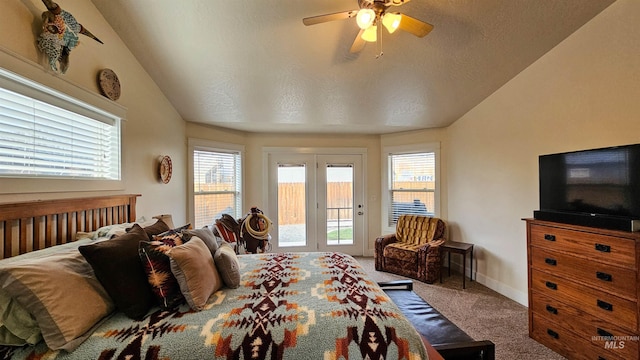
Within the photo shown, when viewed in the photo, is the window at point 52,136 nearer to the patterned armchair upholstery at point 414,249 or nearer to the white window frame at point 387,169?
the patterned armchair upholstery at point 414,249

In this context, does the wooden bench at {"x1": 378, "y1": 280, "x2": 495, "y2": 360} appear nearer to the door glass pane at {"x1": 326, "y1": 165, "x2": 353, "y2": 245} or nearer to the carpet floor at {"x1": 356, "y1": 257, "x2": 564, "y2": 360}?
the carpet floor at {"x1": 356, "y1": 257, "x2": 564, "y2": 360}

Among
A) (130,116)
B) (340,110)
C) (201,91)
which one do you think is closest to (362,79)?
(340,110)

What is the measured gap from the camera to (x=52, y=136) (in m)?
1.71

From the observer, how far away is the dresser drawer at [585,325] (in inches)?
66.7

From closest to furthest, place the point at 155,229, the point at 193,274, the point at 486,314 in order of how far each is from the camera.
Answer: the point at 193,274, the point at 155,229, the point at 486,314

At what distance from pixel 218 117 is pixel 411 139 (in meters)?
3.21

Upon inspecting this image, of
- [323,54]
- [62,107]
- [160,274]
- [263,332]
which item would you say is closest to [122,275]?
[160,274]

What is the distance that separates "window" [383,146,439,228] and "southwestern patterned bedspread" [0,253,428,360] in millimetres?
3372

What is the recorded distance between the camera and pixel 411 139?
4.63m

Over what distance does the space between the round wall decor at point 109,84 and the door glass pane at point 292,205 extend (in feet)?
9.28

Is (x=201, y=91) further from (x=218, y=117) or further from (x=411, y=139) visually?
(x=411, y=139)

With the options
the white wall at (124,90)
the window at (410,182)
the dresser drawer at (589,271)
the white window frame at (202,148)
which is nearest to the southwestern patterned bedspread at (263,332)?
the white wall at (124,90)

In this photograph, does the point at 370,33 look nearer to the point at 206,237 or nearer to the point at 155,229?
the point at 206,237

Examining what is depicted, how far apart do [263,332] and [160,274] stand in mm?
661
